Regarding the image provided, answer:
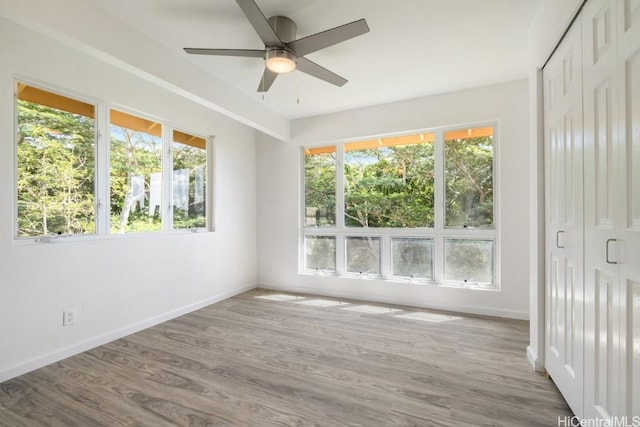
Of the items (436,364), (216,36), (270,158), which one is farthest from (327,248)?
(216,36)

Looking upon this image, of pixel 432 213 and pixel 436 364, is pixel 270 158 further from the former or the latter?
pixel 436 364

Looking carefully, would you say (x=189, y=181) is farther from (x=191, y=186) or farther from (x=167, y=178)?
(x=167, y=178)

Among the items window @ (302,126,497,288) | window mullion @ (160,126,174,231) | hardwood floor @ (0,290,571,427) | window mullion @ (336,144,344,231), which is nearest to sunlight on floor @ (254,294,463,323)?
hardwood floor @ (0,290,571,427)

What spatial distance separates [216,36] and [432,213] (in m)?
3.18

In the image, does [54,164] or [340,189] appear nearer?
[54,164]

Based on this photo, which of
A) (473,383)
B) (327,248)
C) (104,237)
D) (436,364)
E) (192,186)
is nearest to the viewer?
(473,383)

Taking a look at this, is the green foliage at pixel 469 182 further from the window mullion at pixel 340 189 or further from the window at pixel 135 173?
the window at pixel 135 173

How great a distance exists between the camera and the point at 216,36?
2.52 metres

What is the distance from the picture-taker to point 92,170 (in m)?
2.81

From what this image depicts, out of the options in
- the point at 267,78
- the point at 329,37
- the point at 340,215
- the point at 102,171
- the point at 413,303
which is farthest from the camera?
the point at 340,215

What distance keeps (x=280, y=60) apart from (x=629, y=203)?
7.09 ft

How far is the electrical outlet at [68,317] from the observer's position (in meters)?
2.54

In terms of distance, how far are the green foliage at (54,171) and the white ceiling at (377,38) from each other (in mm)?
1104

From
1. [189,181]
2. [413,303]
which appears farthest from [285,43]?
[413,303]
